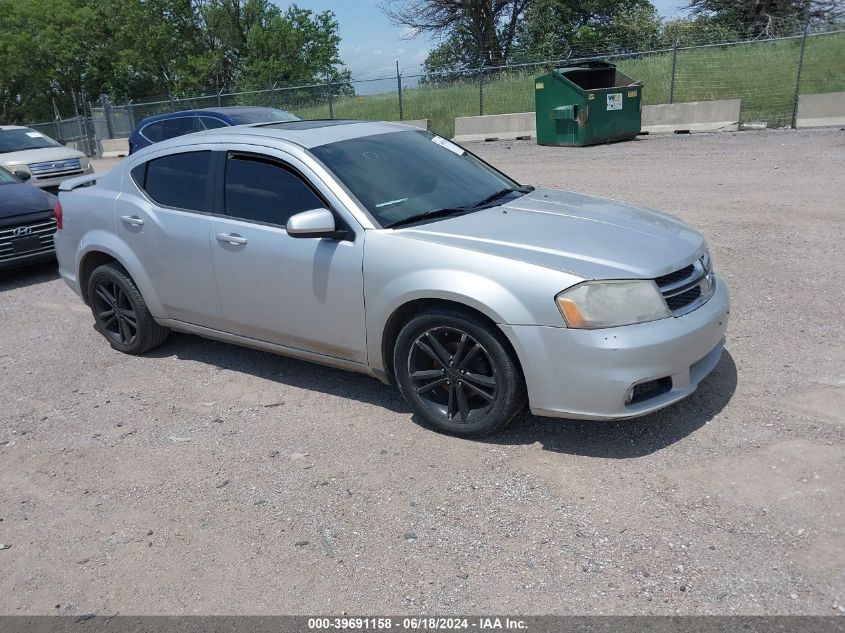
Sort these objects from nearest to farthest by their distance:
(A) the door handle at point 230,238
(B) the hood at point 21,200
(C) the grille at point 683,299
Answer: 1. (C) the grille at point 683,299
2. (A) the door handle at point 230,238
3. (B) the hood at point 21,200

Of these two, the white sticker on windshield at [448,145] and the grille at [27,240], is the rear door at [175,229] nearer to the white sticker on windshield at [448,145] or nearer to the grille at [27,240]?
the white sticker on windshield at [448,145]

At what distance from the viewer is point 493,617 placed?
9.17ft

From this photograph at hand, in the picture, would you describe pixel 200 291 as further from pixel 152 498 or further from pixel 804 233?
pixel 804 233

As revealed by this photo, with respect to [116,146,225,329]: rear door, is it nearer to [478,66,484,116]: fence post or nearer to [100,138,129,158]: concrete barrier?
[478,66,484,116]: fence post

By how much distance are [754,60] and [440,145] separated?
17.7m

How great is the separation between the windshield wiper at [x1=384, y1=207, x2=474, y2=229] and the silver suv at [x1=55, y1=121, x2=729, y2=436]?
0.02 metres

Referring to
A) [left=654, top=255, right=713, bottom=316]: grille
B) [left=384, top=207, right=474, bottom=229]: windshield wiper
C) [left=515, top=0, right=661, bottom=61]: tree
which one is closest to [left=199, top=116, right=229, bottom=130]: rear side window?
[left=384, top=207, right=474, bottom=229]: windshield wiper

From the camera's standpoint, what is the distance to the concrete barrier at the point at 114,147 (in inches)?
1110

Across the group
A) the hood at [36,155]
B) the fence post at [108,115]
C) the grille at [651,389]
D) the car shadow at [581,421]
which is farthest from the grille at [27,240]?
the fence post at [108,115]

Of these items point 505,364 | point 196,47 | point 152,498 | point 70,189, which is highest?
point 196,47

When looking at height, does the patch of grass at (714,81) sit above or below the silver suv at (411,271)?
above

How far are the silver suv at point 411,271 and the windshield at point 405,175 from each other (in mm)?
15

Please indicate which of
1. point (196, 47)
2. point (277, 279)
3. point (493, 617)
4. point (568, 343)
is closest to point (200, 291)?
point (277, 279)

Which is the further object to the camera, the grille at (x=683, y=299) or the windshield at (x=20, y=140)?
the windshield at (x=20, y=140)
